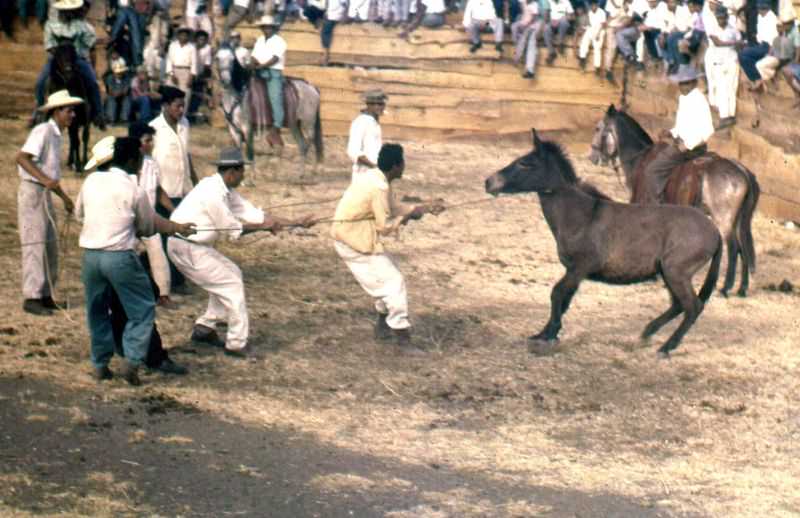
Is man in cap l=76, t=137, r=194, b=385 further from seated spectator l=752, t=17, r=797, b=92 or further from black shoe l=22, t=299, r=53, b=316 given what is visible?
seated spectator l=752, t=17, r=797, b=92

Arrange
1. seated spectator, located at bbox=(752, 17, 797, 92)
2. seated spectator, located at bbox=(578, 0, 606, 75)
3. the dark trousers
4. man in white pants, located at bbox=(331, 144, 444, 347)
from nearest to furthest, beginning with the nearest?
1. man in white pants, located at bbox=(331, 144, 444, 347)
2. the dark trousers
3. seated spectator, located at bbox=(752, 17, 797, 92)
4. seated spectator, located at bbox=(578, 0, 606, 75)

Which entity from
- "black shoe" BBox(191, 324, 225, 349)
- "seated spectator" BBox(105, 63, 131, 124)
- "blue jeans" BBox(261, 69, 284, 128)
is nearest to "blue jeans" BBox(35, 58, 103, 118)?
"blue jeans" BBox(261, 69, 284, 128)

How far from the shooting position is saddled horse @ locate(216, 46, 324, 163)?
67.0 feet

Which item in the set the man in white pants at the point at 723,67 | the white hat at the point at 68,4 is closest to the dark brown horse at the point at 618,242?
the man in white pants at the point at 723,67

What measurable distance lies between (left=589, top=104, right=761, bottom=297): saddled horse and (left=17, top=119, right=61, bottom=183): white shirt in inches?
223

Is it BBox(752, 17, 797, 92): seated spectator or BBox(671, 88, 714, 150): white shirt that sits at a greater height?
BBox(752, 17, 797, 92): seated spectator

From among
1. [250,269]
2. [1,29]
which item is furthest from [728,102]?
[1,29]

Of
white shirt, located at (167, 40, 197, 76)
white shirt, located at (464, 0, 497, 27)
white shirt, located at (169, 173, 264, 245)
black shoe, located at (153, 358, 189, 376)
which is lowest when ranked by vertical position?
black shoe, located at (153, 358, 189, 376)

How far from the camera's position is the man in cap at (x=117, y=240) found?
10.1m

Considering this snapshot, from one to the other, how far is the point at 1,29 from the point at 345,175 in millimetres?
7580

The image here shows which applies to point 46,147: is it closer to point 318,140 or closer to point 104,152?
point 104,152

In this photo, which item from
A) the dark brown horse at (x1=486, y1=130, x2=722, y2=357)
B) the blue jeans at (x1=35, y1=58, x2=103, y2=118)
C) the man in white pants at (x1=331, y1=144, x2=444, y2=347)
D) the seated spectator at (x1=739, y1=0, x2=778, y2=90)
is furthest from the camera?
the seated spectator at (x1=739, y1=0, x2=778, y2=90)

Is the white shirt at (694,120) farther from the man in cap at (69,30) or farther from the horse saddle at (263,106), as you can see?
the man in cap at (69,30)

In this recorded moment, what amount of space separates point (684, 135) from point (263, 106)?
6813 millimetres
